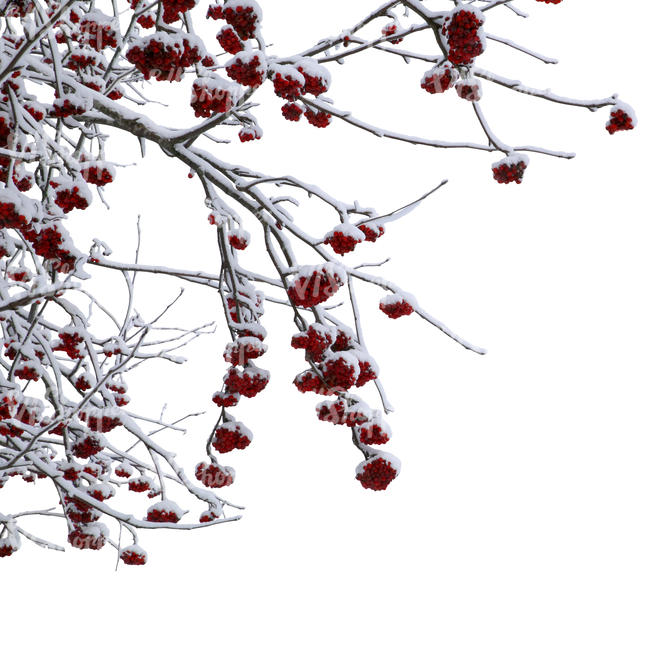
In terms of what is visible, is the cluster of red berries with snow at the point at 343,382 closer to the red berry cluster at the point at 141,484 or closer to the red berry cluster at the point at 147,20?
the red berry cluster at the point at 147,20

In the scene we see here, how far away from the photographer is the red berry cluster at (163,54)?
2.12m

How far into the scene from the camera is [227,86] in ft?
7.28

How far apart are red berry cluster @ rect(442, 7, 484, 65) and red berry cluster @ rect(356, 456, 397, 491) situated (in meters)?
1.32

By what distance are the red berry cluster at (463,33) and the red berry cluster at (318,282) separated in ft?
2.27

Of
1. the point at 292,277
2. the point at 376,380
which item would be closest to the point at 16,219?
the point at 292,277

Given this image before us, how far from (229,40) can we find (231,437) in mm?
1457

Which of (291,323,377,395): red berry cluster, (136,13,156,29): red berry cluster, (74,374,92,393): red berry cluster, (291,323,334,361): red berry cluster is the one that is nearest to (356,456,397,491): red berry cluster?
(291,323,377,395): red berry cluster

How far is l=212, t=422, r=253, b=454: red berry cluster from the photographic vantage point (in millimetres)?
3047

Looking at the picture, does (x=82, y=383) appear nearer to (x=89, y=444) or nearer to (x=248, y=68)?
(x=89, y=444)

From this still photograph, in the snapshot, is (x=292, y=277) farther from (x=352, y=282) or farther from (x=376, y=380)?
(x=376, y=380)

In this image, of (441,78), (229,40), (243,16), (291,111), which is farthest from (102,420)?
(441,78)

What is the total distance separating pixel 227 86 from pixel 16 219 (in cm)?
71

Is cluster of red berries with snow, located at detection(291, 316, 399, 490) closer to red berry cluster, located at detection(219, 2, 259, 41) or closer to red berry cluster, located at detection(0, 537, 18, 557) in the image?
red berry cluster, located at detection(219, 2, 259, 41)

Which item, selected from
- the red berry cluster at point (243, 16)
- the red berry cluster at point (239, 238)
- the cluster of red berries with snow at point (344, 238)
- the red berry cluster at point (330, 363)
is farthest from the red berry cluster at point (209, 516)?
the red berry cluster at point (243, 16)
